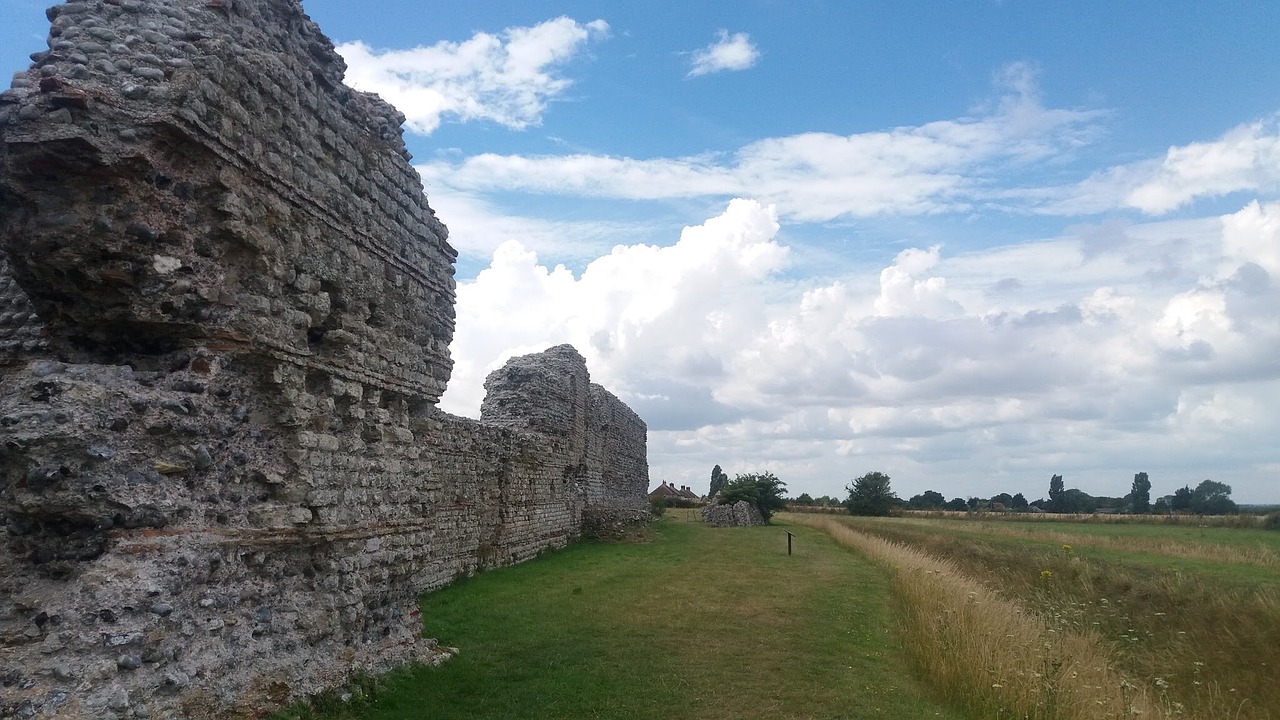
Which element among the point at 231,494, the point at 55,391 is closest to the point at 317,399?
the point at 231,494

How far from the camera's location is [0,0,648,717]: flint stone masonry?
4273 millimetres

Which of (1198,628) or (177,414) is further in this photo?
(1198,628)

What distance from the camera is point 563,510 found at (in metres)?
20.4

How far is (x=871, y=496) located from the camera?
208 feet

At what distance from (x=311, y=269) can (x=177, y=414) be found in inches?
67.0

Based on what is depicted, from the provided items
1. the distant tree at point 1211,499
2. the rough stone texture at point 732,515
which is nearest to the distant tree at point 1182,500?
the distant tree at point 1211,499

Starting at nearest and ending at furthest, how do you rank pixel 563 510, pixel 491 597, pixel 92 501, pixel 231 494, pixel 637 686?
pixel 92 501 < pixel 231 494 < pixel 637 686 < pixel 491 597 < pixel 563 510

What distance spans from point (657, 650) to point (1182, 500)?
Result: 70.7 metres

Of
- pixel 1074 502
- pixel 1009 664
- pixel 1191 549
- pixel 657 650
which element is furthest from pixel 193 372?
pixel 1074 502

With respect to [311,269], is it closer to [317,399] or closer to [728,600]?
[317,399]

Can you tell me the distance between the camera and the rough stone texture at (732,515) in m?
37.5

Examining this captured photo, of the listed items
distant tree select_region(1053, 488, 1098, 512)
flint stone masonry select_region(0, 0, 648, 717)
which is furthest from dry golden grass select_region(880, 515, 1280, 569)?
distant tree select_region(1053, 488, 1098, 512)

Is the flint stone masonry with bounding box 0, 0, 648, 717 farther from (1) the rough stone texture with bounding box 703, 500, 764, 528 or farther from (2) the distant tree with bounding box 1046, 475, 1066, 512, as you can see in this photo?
(2) the distant tree with bounding box 1046, 475, 1066, 512

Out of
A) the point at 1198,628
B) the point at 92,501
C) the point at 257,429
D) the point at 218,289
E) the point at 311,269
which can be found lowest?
the point at 1198,628
